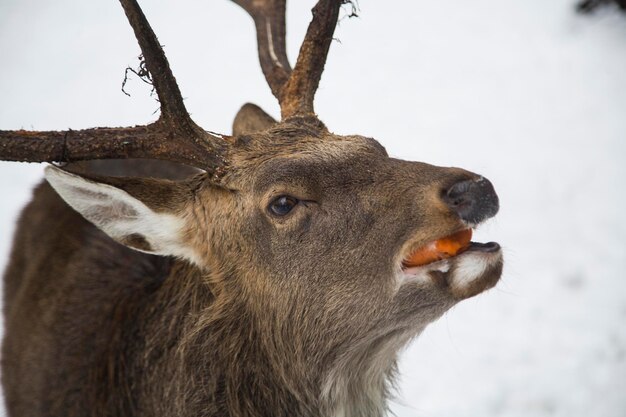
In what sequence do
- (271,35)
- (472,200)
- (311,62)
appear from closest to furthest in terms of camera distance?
(472,200) → (311,62) → (271,35)

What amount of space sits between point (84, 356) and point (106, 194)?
1.21 meters

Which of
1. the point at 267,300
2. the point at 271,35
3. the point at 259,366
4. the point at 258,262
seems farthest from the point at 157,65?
the point at 259,366

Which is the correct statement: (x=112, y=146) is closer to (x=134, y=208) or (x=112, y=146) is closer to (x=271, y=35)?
(x=134, y=208)

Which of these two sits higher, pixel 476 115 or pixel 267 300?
pixel 476 115

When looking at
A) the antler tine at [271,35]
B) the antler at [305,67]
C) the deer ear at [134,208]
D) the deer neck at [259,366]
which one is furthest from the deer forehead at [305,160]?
the antler tine at [271,35]

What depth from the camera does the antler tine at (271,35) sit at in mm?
3926

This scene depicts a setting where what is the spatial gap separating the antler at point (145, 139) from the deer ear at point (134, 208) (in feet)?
0.40

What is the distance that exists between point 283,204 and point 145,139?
0.74 meters

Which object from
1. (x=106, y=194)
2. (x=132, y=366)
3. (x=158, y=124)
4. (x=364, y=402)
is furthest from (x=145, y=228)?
(x=364, y=402)

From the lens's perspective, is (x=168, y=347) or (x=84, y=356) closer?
(x=168, y=347)

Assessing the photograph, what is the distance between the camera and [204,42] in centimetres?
775

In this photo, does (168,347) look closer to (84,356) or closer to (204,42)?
(84,356)

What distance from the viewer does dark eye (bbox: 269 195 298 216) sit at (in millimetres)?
2775

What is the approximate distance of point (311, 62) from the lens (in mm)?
3570
